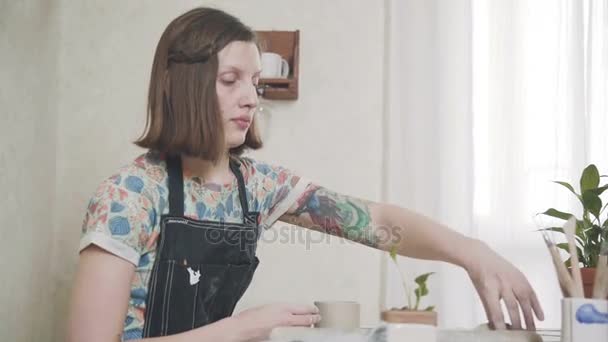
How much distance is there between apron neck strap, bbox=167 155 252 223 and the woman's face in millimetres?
114

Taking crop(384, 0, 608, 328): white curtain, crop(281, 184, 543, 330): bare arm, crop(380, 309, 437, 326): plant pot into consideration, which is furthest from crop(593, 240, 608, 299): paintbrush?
crop(384, 0, 608, 328): white curtain

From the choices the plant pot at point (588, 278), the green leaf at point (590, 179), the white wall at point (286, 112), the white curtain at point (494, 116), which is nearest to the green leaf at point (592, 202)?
the green leaf at point (590, 179)

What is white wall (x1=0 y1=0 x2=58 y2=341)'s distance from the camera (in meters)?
1.91

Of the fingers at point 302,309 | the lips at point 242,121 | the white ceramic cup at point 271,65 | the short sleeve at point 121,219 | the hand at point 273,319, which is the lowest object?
the hand at point 273,319

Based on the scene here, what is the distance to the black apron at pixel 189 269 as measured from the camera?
4.53ft

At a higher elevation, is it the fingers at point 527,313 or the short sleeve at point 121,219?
the short sleeve at point 121,219

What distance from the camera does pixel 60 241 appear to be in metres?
2.46

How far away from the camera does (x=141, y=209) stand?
1.35m

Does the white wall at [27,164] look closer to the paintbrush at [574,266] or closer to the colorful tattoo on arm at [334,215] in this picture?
the colorful tattoo on arm at [334,215]

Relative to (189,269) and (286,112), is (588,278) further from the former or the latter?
(286,112)

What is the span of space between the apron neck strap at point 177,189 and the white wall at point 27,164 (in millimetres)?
657

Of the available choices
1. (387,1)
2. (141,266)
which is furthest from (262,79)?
(141,266)

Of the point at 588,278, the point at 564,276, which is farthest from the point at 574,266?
the point at 588,278

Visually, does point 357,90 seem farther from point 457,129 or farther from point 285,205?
point 285,205
